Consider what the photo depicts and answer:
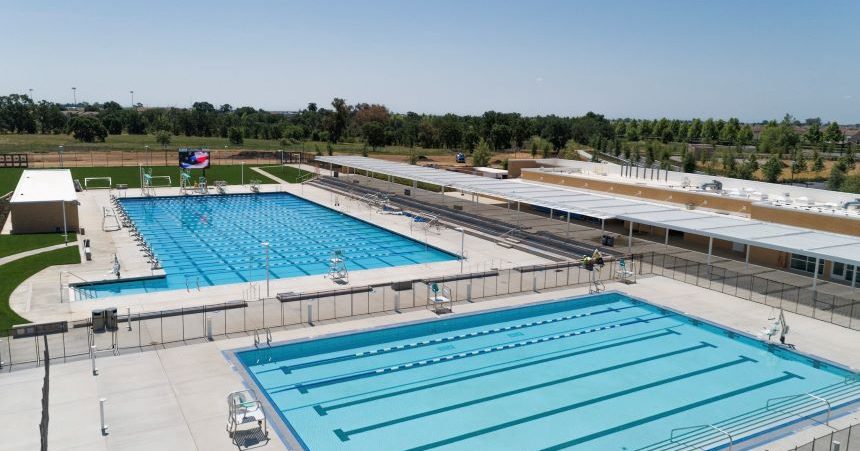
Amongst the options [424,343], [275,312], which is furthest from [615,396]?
[275,312]

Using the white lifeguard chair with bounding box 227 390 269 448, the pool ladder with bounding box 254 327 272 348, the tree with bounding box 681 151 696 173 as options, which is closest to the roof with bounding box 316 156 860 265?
the pool ladder with bounding box 254 327 272 348

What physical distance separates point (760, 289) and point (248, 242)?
25.0 m

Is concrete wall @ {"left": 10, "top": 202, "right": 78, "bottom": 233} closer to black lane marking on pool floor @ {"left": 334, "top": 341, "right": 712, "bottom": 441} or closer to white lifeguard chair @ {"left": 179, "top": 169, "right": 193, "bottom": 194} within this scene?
white lifeguard chair @ {"left": 179, "top": 169, "right": 193, "bottom": 194}

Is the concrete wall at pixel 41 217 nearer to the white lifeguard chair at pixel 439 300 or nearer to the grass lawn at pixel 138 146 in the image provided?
the white lifeguard chair at pixel 439 300

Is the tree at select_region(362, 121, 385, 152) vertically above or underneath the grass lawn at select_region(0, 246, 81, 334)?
above

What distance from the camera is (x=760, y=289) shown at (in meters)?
24.5

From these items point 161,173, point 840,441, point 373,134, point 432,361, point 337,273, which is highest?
point 373,134

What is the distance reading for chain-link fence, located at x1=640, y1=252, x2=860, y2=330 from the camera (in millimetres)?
21803

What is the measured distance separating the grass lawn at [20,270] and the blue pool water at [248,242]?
108 inches

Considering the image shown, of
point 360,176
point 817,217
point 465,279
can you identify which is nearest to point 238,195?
point 360,176

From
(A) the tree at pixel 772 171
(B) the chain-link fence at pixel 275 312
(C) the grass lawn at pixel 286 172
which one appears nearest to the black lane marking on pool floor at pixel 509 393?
(B) the chain-link fence at pixel 275 312

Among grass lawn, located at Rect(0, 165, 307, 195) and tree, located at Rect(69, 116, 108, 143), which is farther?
tree, located at Rect(69, 116, 108, 143)

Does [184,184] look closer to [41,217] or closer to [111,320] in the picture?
[41,217]

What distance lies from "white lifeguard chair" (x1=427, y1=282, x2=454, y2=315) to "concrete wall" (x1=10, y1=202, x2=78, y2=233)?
74.0 feet
